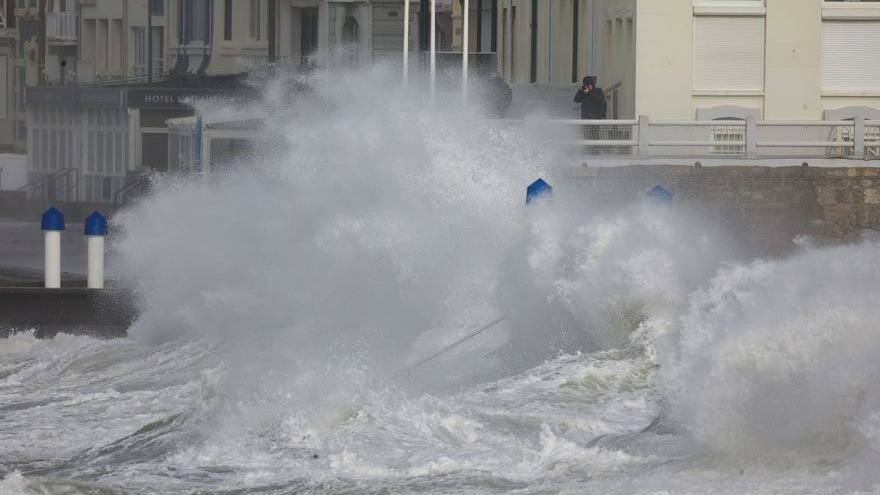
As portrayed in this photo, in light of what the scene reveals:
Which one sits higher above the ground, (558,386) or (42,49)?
(42,49)

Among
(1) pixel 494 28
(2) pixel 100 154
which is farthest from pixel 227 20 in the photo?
(1) pixel 494 28

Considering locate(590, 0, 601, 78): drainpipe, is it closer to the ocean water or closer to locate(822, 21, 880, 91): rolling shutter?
locate(822, 21, 880, 91): rolling shutter

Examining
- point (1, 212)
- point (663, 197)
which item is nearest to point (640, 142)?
point (663, 197)

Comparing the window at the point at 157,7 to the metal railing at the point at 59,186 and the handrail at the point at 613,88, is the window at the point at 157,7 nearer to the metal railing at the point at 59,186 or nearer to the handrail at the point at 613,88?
the metal railing at the point at 59,186

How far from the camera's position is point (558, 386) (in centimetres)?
1611

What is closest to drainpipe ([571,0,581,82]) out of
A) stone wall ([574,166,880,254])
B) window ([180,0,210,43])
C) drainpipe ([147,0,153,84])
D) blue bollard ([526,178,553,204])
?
stone wall ([574,166,880,254])

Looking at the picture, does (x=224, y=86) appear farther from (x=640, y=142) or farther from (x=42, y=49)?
(x=640, y=142)

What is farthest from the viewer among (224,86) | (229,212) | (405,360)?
(224,86)

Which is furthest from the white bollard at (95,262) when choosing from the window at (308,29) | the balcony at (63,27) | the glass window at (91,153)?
the balcony at (63,27)

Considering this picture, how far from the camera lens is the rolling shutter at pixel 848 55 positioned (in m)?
32.2

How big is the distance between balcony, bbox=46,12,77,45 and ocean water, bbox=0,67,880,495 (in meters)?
40.3

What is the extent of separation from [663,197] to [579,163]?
5.83 metres

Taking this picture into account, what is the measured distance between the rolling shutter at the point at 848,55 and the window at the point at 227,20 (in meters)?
29.2

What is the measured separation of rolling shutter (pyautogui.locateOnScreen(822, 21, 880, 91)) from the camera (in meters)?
32.2
